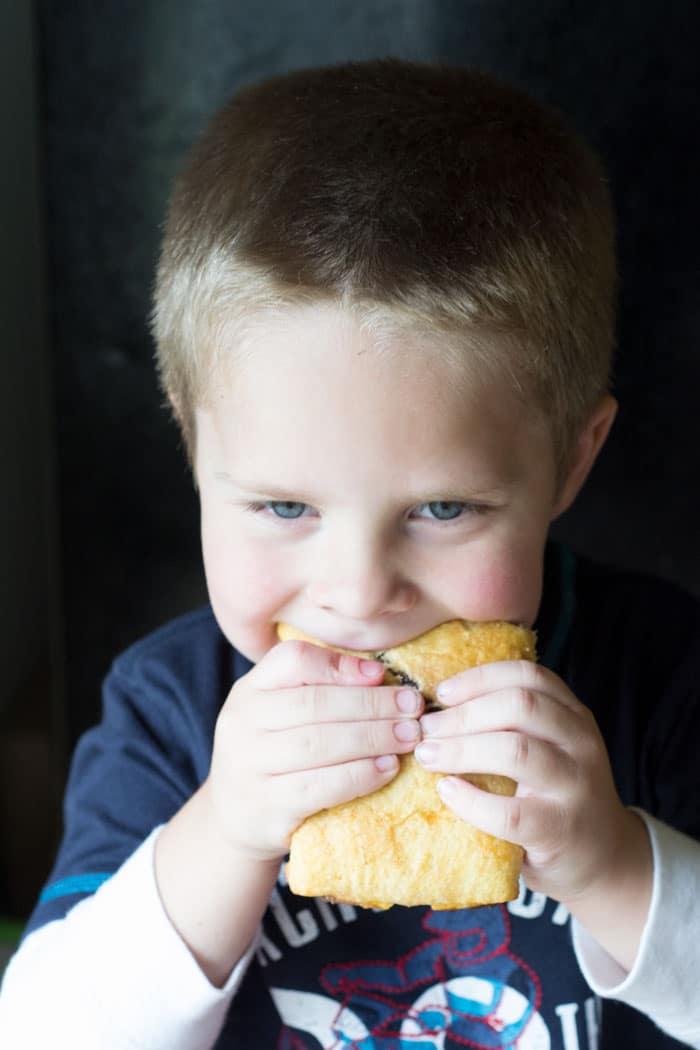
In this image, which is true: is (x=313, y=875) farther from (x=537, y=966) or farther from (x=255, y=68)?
(x=255, y=68)

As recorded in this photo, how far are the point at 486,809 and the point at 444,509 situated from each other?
0.20m

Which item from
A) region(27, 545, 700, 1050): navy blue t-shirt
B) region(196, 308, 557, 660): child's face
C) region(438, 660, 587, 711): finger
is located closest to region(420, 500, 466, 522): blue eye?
region(196, 308, 557, 660): child's face

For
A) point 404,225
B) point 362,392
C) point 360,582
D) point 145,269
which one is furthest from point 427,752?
point 145,269

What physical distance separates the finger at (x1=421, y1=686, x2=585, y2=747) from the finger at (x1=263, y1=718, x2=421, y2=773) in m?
0.02

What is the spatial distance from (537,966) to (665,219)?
835 millimetres

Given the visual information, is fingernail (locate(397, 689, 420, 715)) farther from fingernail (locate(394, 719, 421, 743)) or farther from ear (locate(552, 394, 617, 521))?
ear (locate(552, 394, 617, 521))

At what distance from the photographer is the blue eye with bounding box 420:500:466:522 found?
818mm

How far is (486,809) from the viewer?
31.3 inches

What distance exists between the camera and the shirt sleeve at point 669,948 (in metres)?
0.91

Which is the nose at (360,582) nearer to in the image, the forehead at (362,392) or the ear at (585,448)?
the forehead at (362,392)

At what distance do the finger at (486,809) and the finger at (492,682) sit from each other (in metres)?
0.06

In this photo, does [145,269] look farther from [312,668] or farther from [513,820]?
[513,820]

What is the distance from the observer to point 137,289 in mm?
1487

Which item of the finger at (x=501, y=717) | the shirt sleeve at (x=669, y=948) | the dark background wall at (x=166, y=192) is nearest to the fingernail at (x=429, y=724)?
the finger at (x=501, y=717)
